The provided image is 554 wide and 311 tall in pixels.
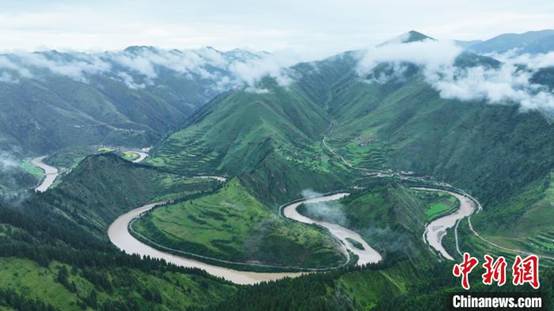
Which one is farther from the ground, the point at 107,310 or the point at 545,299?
the point at 545,299

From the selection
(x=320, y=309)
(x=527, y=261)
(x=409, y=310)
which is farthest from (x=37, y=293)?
(x=527, y=261)

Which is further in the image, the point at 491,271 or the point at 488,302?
the point at 488,302

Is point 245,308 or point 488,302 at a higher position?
point 488,302

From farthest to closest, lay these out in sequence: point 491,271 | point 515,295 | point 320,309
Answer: point 320,309 → point 515,295 → point 491,271

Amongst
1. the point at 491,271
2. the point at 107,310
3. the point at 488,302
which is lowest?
the point at 107,310

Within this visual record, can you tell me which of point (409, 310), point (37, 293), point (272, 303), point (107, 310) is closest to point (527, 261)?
point (409, 310)

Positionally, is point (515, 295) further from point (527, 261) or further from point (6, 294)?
point (6, 294)

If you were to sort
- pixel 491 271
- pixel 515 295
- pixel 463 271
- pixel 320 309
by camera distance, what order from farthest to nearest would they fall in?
1. pixel 320 309
2. pixel 515 295
3. pixel 463 271
4. pixel 491 271

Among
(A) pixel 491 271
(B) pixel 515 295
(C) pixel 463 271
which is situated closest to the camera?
(A) pixel 491 271

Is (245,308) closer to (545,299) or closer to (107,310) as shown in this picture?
(107,310)
